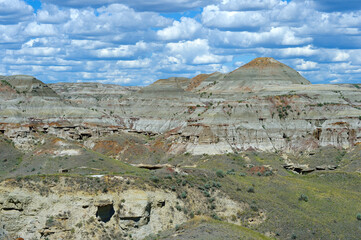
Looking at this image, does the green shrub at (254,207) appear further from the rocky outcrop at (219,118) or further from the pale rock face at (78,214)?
the rocky outcrop at (219,118)

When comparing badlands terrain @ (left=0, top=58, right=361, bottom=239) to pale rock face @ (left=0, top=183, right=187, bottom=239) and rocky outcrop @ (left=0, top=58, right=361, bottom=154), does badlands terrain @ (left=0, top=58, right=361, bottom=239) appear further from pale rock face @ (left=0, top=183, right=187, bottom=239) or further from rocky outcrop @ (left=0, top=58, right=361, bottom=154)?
rocky outcrop @ (left=0, top=58, right=361, bottom=154)

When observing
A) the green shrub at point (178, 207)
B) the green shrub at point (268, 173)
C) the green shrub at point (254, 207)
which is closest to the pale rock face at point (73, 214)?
the green shrub at point (178, 207)

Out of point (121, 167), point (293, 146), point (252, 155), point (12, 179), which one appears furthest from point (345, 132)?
point (12, 179)

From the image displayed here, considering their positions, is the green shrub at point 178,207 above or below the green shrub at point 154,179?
below

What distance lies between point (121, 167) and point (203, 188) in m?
24.7

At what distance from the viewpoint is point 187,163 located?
9044cm

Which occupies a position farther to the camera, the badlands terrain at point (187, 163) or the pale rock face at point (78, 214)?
the badlands terrain at point (187, 163)

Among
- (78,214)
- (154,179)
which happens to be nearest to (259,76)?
(154,179)

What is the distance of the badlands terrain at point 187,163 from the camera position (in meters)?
43.9

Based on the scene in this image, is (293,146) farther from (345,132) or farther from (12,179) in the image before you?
(12,179)

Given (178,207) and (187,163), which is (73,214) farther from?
(187,163)

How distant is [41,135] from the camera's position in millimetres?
109938

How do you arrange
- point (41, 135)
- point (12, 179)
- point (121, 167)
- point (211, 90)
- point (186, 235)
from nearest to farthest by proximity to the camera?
1. point (186, 235)
2. point (12, 179)
3. point (121, 167)
4. point (41, 135)
5. point (211, 90)

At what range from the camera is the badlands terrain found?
4391cm
